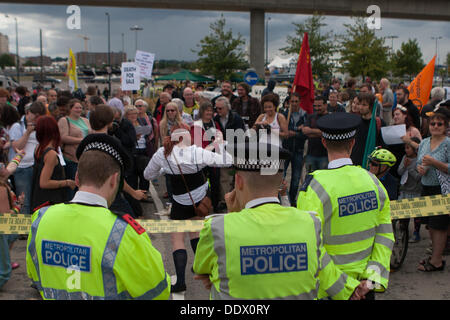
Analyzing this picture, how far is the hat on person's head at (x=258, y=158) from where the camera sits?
7.85ft

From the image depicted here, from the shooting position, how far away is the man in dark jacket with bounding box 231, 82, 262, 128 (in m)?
10.0

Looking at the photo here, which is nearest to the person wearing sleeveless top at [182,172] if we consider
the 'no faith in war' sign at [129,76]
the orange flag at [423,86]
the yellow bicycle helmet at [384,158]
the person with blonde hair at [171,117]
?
the yellow bicycle helmet at [384,158]

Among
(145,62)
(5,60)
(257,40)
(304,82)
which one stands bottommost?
(304,82)

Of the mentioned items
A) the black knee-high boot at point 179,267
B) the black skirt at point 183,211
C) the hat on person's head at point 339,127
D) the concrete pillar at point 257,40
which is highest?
the concrete pillar at point 257,40

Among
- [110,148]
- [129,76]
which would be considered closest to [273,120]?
[110,148]

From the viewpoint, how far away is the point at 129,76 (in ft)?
42.6

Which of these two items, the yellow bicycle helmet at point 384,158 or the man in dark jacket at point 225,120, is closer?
the yellow bicycle helmet at point 384,158

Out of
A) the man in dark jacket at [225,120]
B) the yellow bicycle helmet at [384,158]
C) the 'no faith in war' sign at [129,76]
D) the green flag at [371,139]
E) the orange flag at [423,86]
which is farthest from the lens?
the 'no faith in war' sign at [129,76]

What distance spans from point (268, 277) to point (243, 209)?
1.29 feet

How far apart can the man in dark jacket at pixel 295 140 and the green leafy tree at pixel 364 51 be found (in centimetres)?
1898

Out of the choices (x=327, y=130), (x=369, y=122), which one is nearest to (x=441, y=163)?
(x=369, y=122)

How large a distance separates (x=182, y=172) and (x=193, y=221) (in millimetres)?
584

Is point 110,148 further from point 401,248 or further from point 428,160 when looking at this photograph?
point 401,248

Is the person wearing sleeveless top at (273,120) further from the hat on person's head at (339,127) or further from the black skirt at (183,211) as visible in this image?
the hat on person's head at (339,127)
